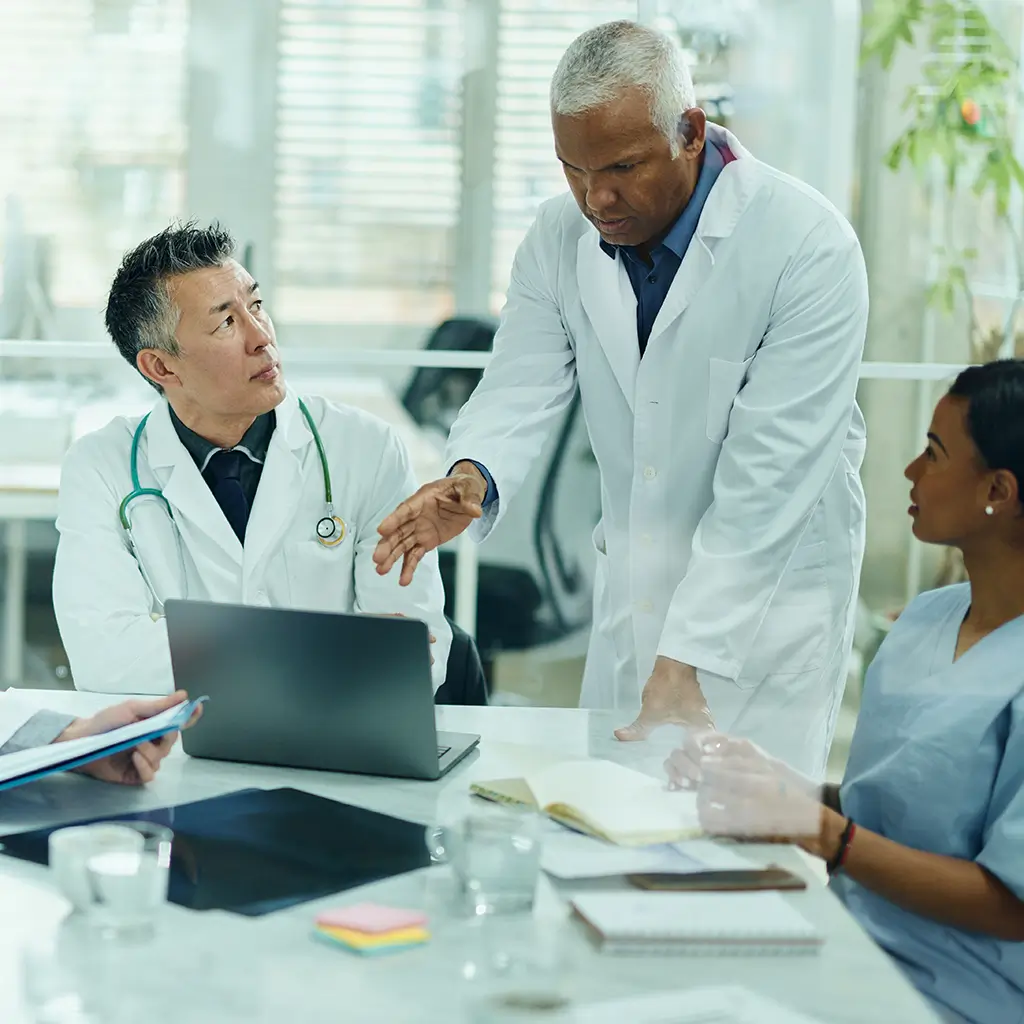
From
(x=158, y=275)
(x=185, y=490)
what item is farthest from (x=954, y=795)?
(x=158, y=275)

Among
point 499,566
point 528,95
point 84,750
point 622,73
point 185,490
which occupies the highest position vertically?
point 528,95

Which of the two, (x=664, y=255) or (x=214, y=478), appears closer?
(x=664, y=255)

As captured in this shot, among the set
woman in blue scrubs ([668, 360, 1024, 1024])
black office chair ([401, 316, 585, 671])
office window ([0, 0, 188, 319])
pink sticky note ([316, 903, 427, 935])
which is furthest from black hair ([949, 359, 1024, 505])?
office window ([0, 0, 188, 319])

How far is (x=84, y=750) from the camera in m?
1.22

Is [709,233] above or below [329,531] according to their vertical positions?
above

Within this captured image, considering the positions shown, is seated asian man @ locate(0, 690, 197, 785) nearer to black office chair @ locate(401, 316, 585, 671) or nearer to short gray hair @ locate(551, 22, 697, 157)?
short gray hair @ locate(551, 22, 697, 157)

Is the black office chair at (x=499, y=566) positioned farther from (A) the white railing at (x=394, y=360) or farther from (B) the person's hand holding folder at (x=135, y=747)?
(B) the person's hand holding folder at (x=135, y=747)

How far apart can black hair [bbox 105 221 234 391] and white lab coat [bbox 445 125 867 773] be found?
43cm

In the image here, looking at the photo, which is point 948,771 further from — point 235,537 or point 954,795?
point 235,537

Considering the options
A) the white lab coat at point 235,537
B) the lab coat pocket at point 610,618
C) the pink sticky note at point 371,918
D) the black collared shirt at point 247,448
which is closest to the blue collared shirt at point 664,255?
the lab coat pocket at point 610,618

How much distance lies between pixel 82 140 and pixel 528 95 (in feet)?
3.35

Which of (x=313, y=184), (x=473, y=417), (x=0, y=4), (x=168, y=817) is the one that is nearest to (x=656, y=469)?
(x=473, y=417)

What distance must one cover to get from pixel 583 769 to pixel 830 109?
229cm

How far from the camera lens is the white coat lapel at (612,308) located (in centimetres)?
192
